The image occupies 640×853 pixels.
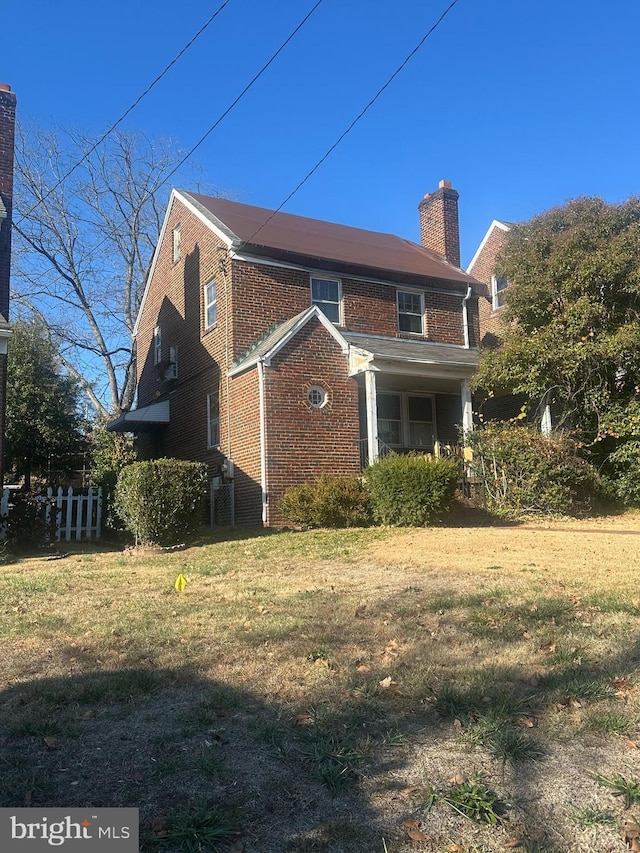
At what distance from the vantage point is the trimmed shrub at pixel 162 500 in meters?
11.3

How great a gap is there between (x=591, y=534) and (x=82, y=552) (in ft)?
27.5

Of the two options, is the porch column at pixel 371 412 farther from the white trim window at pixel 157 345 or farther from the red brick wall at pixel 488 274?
the white trim window at pixel 157 345

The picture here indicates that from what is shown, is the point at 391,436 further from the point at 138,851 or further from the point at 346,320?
the point at 138,851

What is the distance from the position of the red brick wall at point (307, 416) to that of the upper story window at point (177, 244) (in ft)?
23.4

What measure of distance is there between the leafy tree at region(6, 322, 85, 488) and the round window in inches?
374

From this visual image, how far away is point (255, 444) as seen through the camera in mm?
14641

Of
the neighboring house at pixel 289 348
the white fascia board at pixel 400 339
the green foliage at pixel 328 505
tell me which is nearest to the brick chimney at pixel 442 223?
the neighboring house at pixel 289 348

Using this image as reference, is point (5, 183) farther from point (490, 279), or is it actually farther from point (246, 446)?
point (490, 279)

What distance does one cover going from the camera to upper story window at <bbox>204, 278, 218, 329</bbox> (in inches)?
690

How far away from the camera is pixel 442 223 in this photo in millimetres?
22906

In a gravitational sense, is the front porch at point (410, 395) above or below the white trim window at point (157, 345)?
below

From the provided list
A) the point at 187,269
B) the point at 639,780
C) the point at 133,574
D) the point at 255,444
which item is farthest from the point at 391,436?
the point at 639,780

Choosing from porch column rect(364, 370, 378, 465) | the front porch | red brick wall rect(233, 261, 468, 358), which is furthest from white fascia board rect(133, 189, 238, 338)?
porch column rect(364, 370, 378, 465)

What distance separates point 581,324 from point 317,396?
5977 millimetres
